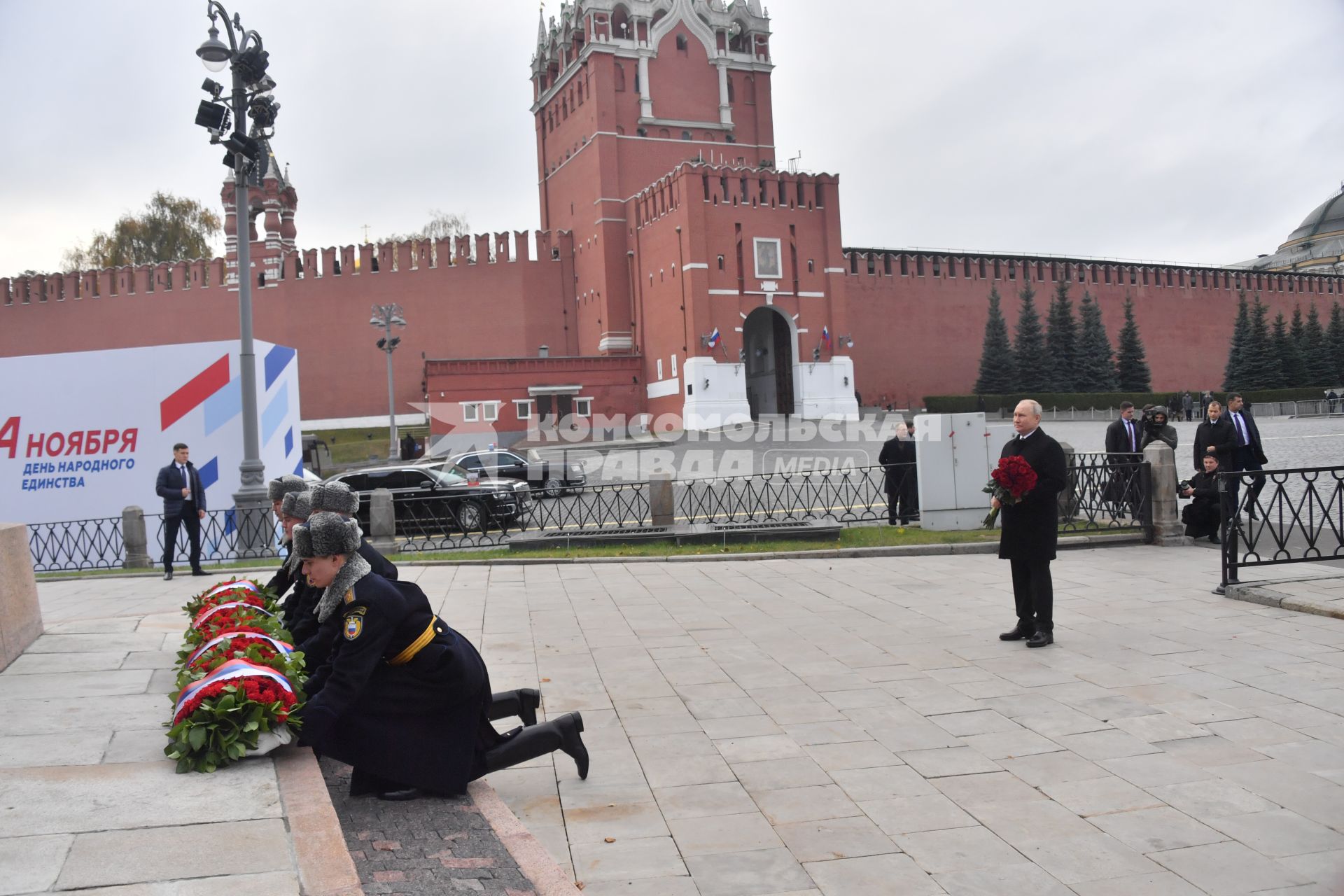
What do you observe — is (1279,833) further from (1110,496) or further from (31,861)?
(1110,496)

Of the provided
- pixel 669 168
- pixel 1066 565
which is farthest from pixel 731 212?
pixel 1066 565

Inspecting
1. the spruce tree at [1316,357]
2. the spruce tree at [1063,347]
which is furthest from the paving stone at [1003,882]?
the spruce tree at [1316,357]

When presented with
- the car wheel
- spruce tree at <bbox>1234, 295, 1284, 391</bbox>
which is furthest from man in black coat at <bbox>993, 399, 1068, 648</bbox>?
spruce tree at <bbox>1234, 295, 1284, 391</bbox>

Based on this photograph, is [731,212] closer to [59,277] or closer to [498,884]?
[59,277]

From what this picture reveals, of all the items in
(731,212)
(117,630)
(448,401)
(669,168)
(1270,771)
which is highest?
(669,168)

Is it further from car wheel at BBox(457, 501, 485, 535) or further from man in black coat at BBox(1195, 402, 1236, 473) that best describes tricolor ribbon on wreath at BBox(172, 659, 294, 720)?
car wheel at BBox(457, 501, 485, 535)

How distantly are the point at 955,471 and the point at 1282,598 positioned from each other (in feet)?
16.6

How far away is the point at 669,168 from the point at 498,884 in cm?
4244

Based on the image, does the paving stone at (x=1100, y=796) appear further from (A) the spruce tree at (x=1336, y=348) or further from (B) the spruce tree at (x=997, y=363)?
(A) the spruce tree at (x=1336, y=348)

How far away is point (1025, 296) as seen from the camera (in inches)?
1746

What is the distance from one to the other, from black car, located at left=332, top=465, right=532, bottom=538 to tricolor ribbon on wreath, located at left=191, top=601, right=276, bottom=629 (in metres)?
7.80

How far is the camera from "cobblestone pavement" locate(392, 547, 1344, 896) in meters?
3.27

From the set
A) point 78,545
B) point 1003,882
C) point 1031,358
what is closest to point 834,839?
point 1003,882

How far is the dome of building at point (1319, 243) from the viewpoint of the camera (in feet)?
220
